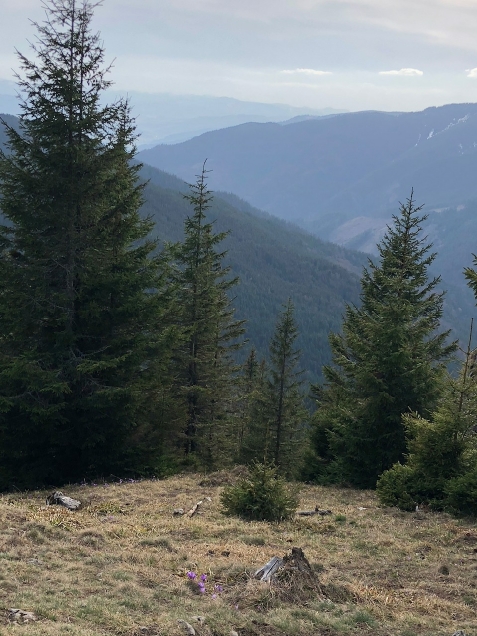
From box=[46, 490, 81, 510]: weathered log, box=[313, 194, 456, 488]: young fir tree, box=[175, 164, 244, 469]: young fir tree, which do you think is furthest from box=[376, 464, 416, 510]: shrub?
box=[175, 164, 244, 469]: young fir tree

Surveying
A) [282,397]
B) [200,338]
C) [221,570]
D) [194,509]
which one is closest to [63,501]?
[194,509]

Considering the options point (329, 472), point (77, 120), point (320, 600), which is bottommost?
point (329, 472)

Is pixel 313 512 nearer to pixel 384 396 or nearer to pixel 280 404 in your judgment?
pixel 384 396

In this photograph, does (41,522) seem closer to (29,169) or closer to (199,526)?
(199,526)

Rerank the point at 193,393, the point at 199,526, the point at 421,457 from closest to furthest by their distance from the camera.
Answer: the point at 199,526
the point at 421,457
the point at 193,393

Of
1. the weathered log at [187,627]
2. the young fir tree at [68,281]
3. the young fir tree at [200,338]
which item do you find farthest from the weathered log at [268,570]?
the young fir tree at [200,338]

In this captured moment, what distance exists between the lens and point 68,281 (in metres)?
14.7

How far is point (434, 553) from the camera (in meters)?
8.91

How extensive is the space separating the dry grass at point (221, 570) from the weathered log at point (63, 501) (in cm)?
31

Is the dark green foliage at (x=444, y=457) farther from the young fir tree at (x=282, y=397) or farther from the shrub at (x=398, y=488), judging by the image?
the young fir tree at (x=282, y=397)

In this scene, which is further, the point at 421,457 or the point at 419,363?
the point at 419,363

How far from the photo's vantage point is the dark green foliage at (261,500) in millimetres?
10781

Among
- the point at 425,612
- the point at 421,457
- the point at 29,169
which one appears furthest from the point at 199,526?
the point at 29,169

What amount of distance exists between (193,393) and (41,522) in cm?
1410
